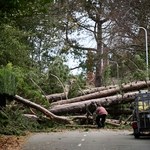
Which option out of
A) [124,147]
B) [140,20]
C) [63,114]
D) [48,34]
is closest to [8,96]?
[63,114]

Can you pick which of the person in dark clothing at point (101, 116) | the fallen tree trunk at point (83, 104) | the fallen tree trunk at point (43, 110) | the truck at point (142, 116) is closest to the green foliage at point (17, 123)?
the fallen tree trunk at point (43, 110)

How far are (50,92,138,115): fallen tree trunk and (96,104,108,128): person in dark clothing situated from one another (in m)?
1.05

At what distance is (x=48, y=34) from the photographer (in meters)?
46.2

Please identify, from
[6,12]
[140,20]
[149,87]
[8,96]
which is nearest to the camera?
[6,12]

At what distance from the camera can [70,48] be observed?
2069 inches

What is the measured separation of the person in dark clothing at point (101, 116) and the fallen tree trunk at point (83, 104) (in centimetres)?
105

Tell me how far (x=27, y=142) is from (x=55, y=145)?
5.63 ft

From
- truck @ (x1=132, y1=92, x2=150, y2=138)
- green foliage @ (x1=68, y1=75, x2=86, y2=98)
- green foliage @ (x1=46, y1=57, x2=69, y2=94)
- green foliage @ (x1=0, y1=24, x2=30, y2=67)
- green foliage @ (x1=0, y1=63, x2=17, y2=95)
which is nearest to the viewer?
truck @ (x1=132, y1=92, x2=150, y2=138)

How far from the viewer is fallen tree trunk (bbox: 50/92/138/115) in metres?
26.8

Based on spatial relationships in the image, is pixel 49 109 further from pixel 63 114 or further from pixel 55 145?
pixel 55 145

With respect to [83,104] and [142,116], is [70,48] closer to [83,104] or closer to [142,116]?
[83,104]

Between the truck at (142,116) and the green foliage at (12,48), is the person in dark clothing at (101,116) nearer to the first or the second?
the truck at (142,116)

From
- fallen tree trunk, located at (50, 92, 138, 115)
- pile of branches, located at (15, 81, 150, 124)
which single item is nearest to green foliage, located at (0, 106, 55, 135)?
pile of branches, located at (15, 81, 150, 124)

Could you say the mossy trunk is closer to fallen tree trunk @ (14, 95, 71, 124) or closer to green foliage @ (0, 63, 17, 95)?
fallen tree trunk @ (14, 95, 71, 124)
